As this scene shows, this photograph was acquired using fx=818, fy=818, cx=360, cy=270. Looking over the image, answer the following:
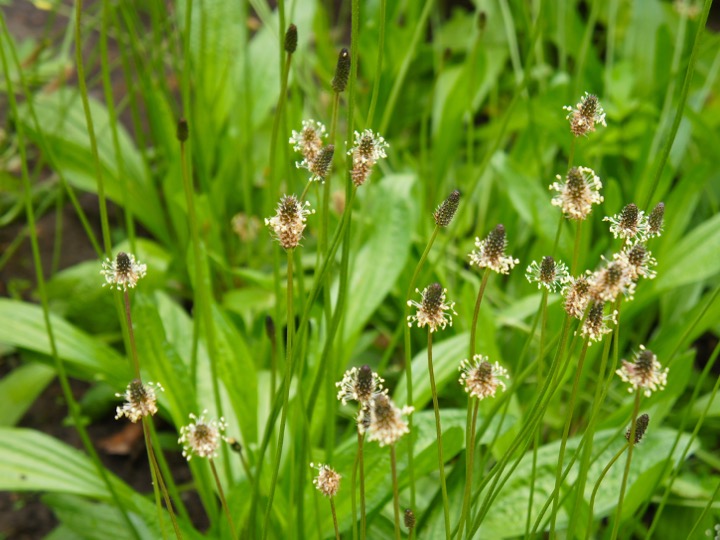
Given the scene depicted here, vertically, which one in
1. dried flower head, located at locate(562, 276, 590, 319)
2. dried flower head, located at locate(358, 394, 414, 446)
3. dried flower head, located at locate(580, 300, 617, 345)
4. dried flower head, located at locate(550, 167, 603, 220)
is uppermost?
dried flower head, located at locate(550, 167, 603, 220)

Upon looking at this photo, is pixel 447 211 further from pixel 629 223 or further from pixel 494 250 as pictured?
pixel 629 223

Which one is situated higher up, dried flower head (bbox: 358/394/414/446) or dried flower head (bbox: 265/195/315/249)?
dried flower head (bbox: 265/195/315/249)

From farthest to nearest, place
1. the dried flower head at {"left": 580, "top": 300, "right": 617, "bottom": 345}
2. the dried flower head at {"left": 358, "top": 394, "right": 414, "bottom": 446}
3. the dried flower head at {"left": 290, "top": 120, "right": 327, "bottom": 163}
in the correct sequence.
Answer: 1. the dried flower head at {"left": 290, "top": 120, "right": 327, "bottom": 163}
2. the dried flower head at {"left": 580, "top": 300, "right": 617, "bottom": 345}
3. the dried flower head at {"left": 358, "top": 394, "right": 414, "bottom": 446}

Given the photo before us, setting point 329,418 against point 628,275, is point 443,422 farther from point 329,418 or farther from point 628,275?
point 628,275

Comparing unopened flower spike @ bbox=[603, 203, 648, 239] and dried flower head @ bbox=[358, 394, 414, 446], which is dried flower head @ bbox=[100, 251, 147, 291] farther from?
unopened flower spike @ bbox=[603, 203, 648, 239]

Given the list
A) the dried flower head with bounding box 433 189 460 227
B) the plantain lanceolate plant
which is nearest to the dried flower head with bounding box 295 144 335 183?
the plantain lanceolate plant

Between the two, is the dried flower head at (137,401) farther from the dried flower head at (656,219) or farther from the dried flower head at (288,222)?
the dried flower head at (656,219)

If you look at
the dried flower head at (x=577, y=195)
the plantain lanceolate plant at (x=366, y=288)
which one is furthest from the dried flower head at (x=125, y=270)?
the dried flower head at (x=577, y=195)

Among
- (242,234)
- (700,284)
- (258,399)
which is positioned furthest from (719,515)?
(242,234)

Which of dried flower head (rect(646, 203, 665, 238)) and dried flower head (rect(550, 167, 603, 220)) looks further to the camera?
dried flower head (rect(646, 203, 665, 238))
